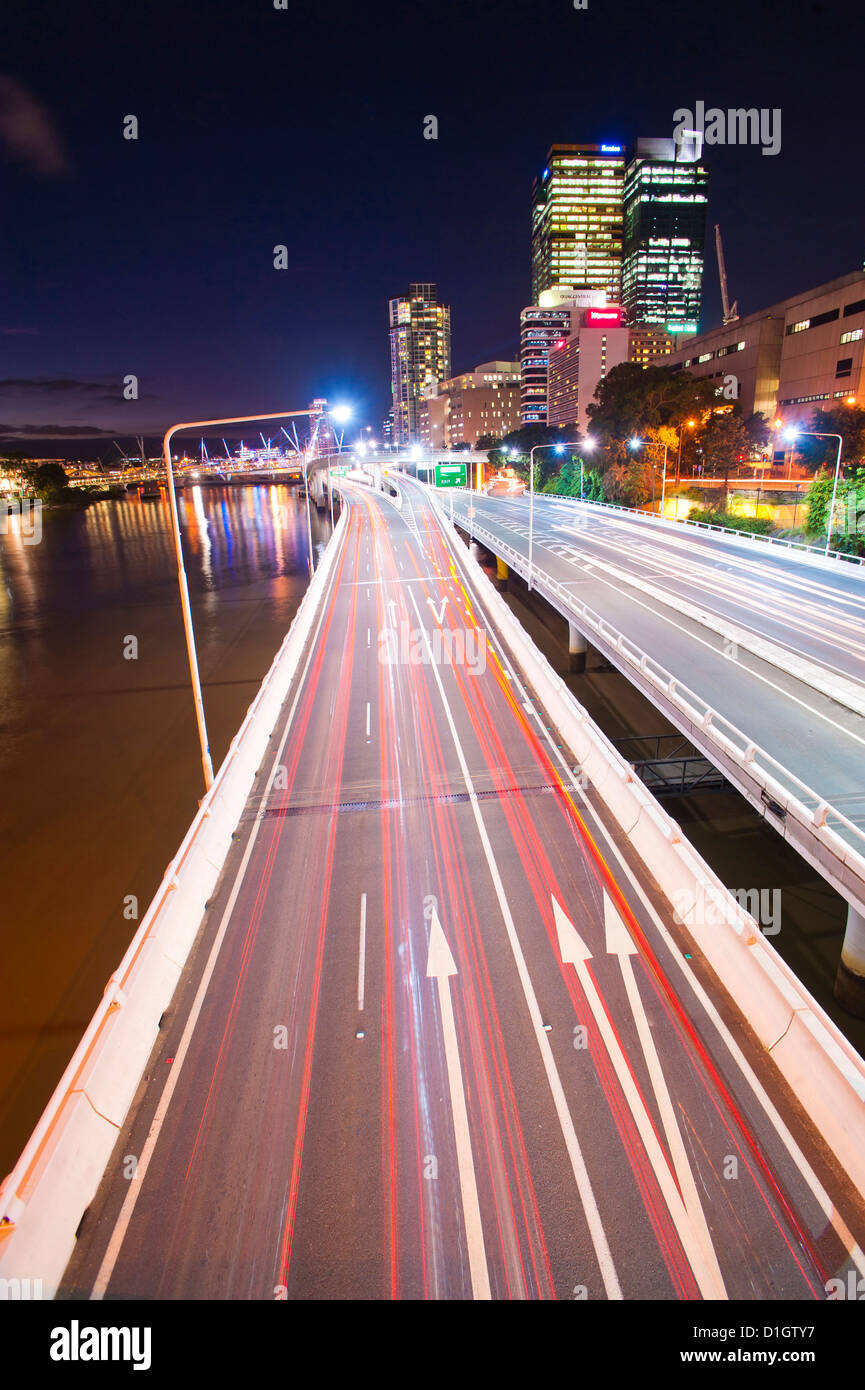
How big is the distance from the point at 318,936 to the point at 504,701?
12.5 meters

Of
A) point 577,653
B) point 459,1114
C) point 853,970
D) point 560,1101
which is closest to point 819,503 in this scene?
point 577,653

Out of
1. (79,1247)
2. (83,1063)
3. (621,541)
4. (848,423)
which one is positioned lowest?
(79,1247)

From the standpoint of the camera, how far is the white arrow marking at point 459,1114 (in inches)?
284

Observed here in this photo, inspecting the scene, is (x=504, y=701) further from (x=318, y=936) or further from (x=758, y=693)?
(x=318, y=936)

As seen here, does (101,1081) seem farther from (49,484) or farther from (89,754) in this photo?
(49,484)

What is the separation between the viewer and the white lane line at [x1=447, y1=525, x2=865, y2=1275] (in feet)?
24.4

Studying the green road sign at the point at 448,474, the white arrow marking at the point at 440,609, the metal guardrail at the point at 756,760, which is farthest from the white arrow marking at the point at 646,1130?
the green road sign at the point at 448,474

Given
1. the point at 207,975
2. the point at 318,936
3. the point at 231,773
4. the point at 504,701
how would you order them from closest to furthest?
1. the point at 207,975
2. the point at 318,936
3. the point at 231,773
4. the point at 504,701

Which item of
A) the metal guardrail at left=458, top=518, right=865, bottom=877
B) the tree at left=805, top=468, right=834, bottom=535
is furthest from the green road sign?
the metal guardrail at left=458, top=518, right=865, bottom=877

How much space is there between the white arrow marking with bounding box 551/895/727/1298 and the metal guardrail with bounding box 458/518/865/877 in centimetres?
479

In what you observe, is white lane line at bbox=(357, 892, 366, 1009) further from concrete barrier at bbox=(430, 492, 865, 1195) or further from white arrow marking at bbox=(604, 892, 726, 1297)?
concrete barrier at bbox=(430, 492, 865, 1195)

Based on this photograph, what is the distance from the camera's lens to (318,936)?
1214cm

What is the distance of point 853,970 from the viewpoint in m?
14.6

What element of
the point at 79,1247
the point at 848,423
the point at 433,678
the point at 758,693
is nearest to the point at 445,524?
the point at 848,423
